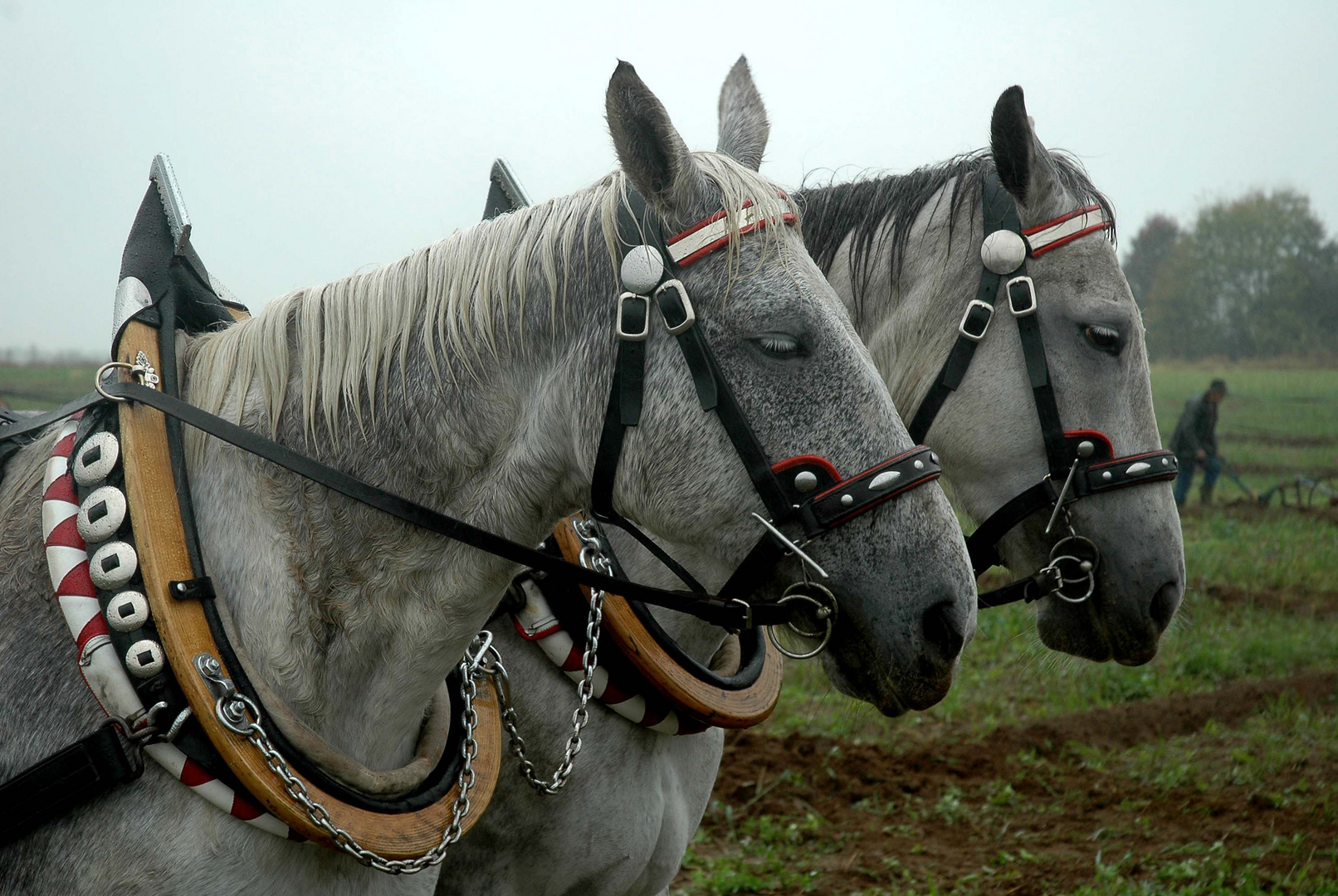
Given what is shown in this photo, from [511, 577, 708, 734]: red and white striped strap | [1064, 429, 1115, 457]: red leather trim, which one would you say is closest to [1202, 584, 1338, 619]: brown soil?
[1064, 429, 1115, 457]: red leather trim

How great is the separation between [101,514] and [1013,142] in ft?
6.85

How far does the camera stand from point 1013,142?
2344 mm

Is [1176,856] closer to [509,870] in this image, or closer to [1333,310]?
[509,870]

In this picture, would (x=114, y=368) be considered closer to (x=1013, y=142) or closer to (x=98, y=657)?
(x=98, y=657)

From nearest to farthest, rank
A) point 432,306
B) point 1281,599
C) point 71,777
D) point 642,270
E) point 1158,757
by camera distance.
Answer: point 71,777, point 642,270, point 432,306, point 1158,757, point 1281,599

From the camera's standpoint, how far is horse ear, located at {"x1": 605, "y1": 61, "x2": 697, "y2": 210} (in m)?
1.38

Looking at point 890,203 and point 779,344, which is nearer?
point 779,344

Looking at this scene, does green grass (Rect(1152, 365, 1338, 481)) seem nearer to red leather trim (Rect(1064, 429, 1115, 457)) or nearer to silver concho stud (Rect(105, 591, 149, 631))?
red leather trim (Rect(1064, 429, 1115, 457))

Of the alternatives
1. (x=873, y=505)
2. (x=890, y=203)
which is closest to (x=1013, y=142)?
(x=890, y=203)

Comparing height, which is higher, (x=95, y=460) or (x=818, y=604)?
(x=95, y=460)

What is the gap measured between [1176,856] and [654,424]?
3.45 metres

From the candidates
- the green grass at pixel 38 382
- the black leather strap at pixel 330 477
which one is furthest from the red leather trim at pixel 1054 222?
the green grass at pixel 38 382

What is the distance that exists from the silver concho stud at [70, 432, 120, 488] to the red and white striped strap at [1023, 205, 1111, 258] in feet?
6.65

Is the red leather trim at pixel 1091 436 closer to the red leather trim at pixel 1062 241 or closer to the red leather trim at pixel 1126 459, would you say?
the red leather trim at pixel 1126 459
